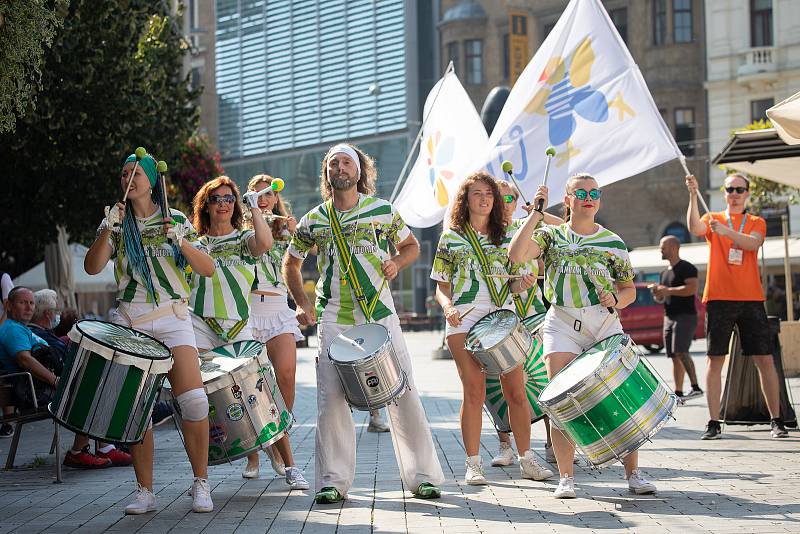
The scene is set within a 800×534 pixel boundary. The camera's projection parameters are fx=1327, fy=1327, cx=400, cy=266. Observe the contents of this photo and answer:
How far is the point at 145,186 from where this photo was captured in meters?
7.75

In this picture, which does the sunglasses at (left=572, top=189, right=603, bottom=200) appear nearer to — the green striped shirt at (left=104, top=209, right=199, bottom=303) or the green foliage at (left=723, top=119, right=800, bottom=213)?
the green striped shirt at (left=104, top=209, right=199, bottom=303)

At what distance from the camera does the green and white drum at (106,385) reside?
7.09 m

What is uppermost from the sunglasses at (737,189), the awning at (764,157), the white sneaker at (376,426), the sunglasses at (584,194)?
the awning at (764,157)

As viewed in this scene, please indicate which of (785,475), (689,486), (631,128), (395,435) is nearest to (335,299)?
(395,435)

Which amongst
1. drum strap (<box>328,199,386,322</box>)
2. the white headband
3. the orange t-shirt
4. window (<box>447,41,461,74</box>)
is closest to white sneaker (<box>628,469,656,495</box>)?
drum strap (<box>328,199,386,322</box>)

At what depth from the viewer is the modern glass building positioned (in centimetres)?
5875

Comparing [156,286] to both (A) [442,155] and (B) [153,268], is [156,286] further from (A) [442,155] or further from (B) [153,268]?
(A) [442,155]

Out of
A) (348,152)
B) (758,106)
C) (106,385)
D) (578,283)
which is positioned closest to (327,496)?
(106,385)

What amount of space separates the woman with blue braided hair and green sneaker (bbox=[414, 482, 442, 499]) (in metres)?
1.24

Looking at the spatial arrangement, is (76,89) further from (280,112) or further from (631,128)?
(280,112)

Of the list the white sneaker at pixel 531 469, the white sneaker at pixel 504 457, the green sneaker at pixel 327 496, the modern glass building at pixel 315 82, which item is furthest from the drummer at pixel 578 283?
the modern glass building at pixel 315 82

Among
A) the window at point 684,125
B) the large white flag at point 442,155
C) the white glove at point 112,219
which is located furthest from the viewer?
the window at point 684,125

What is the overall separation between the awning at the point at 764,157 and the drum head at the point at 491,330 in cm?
427

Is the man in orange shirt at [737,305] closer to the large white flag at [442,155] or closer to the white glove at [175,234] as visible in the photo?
the white glove at [175,234]
